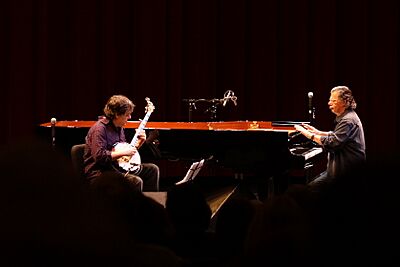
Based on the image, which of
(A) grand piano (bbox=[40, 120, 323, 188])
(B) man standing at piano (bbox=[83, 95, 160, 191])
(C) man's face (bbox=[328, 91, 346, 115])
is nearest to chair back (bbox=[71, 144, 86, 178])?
(B) man standing at piano (bbox=[83, 95, 160, 191])

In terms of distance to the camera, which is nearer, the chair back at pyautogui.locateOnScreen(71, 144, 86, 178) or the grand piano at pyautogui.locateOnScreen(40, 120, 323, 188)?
the chair back at pyautogui.locateOnScreen(71, 144, 86, 178)

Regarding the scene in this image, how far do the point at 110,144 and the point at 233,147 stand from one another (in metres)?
1.06

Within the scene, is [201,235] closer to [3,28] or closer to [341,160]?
[341,160]

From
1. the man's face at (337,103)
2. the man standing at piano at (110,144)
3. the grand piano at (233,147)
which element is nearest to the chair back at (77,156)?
the man standing at piano at (110,144)

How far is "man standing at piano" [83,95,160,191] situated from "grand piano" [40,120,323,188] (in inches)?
14.9

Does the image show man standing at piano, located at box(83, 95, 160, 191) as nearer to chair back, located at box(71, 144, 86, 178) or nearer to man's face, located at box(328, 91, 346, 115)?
chair back, located at box(71, 144, 86, 178)

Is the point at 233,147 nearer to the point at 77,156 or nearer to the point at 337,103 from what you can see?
the point at 337,103

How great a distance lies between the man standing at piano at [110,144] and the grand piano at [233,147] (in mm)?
380

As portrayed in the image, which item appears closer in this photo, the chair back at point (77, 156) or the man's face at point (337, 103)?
the chair back at point (77, 156)

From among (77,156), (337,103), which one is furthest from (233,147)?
(77,156)

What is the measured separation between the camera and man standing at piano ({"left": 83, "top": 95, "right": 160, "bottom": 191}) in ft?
14.6

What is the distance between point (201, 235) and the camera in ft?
5.19

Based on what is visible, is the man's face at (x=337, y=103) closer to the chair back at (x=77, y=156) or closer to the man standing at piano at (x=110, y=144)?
the man standing at piano at (x=110, y=144)

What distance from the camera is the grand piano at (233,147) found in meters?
4.76
